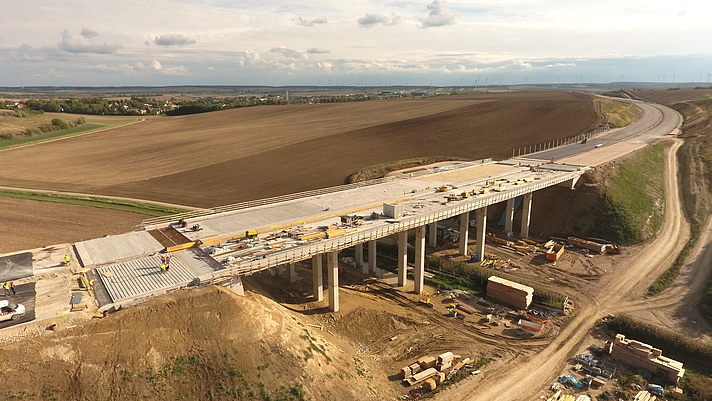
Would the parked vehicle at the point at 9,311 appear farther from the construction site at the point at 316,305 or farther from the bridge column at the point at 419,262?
the bridge column at the point at 419,262

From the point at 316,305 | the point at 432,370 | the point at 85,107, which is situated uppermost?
the point at 85,107

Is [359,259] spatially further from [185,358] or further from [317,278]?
[185,358]

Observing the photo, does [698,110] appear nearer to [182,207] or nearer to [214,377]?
[182,207]

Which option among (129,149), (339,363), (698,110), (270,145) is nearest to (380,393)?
(339,363)

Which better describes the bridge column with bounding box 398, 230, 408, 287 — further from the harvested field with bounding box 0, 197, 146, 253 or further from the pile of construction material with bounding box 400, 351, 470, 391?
the harvested field with bounding box 0, 197, 146, 253

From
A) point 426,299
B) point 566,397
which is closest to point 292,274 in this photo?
point 426,299

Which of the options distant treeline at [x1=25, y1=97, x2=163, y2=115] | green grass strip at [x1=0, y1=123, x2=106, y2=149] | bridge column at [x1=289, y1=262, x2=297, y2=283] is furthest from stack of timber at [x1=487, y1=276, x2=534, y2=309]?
distant treeline at [x1=25, y1=97, x2=163, y2=115]
